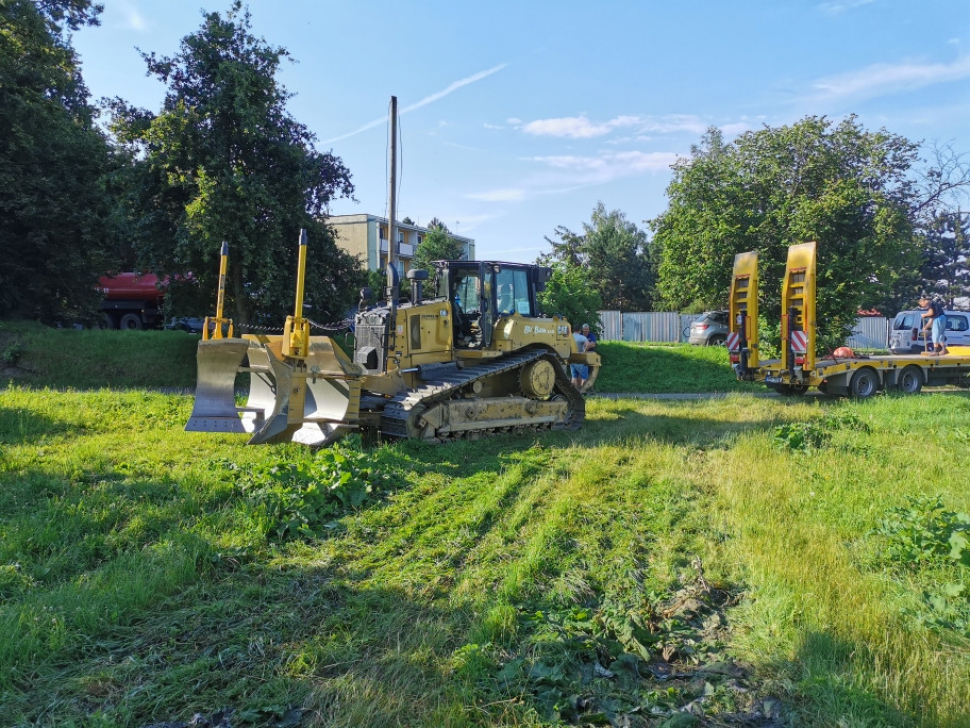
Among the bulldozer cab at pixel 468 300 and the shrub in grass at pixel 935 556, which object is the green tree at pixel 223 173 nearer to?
the bulldozer cab at pixel 468 300

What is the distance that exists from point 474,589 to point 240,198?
13740 millimetres

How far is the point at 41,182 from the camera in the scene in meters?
17.4

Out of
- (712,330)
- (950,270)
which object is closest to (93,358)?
(712,330)

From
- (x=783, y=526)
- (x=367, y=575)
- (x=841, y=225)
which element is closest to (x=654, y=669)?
(x=367, y=575)

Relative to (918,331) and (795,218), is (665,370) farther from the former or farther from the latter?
(918,331)

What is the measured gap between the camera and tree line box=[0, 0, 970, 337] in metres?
16.1

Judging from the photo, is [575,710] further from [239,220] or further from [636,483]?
[239,220]

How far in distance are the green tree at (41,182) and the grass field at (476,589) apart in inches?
502

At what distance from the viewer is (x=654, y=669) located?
11.9 feet

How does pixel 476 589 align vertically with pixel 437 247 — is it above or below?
below

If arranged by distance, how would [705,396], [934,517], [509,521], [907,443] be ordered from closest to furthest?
[934,517] < [509,521] < [907,443] < [705,396]

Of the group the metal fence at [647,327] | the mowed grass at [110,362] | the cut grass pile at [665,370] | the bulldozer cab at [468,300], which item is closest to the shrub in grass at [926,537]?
the bulldozer cab at [468,300]

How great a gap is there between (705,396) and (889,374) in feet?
14.5

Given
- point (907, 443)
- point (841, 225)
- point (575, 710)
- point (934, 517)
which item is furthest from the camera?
point (841, 225)
